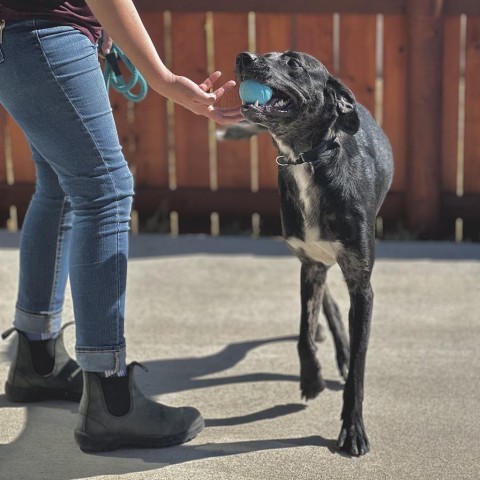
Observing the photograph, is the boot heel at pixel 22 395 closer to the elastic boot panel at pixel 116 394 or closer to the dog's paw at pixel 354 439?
the elastic boot panel at pixel 116 394

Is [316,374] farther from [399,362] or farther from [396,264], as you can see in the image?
[396,264]

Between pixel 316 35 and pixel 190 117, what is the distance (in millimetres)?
941

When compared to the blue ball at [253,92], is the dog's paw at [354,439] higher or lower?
lower

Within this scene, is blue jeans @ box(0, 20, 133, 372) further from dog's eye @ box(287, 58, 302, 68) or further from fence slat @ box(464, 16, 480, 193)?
fence slat @ box(464, 16, 480, 193)

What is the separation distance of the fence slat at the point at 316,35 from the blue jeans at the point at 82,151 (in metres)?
3.30

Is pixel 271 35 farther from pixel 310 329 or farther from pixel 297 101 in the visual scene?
pixel 297 101

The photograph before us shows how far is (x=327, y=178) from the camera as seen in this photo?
11.5 ft

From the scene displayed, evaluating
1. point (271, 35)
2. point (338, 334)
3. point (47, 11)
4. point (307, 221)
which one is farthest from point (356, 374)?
point (271, 35)

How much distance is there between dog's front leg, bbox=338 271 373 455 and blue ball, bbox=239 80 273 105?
732 millimetres

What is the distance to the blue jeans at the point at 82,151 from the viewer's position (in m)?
3.02

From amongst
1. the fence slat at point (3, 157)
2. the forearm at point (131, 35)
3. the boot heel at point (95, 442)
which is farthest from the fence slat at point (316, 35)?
the boot heel at point (95, 442)

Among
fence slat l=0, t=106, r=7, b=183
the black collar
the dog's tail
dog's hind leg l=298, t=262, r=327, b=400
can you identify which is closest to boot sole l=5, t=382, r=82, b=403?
dog's hind leg l=298, t=262, r=327, b=400

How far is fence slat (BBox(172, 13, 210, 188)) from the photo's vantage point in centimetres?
639

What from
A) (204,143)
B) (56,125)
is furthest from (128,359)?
(204,143)
